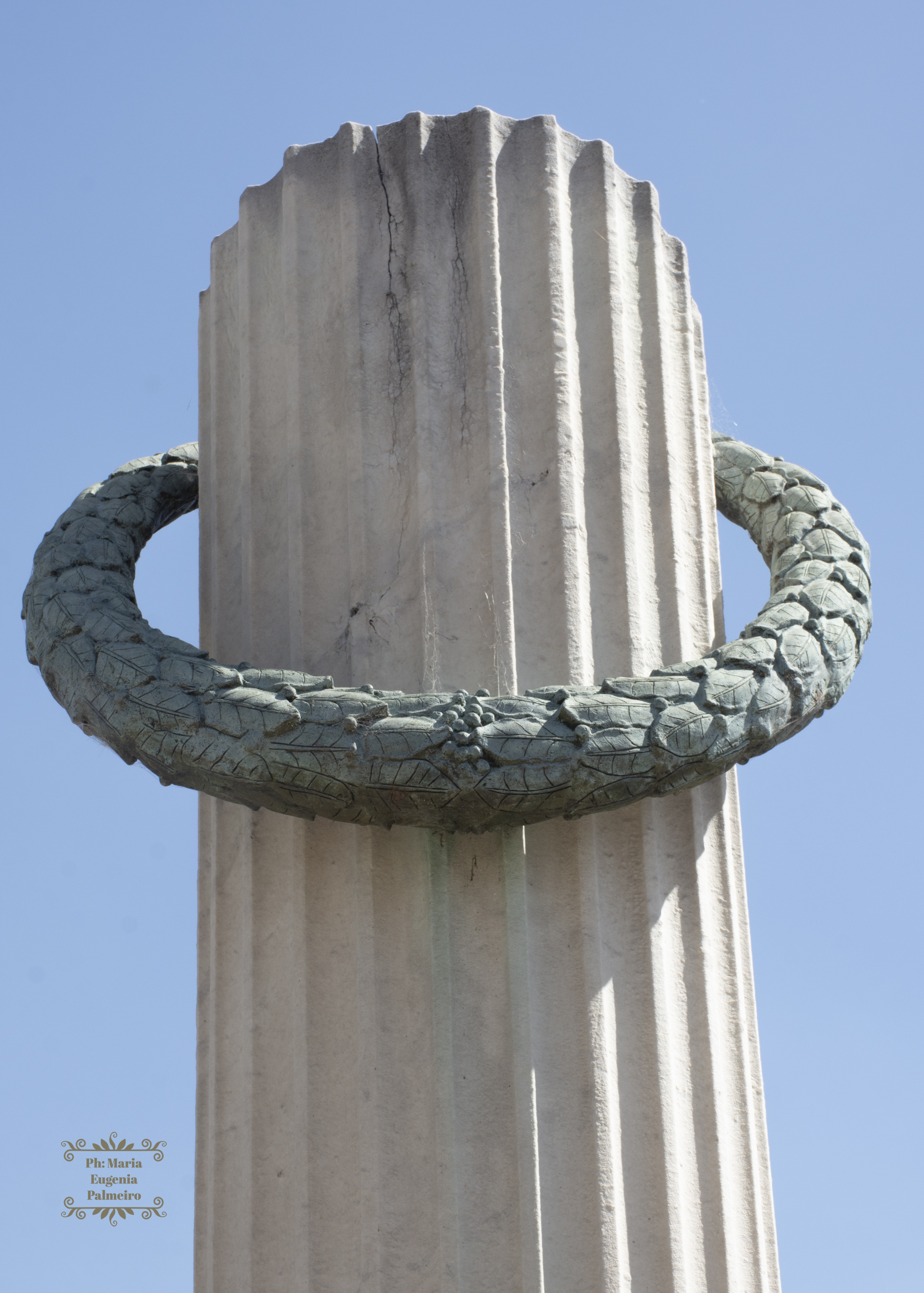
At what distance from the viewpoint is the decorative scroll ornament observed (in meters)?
6.45

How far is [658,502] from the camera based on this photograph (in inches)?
307

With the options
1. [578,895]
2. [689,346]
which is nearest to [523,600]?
[578,895]

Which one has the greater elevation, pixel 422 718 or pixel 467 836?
→ pixel 422 718

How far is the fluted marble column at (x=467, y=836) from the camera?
6.50m

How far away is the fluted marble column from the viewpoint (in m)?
6.50

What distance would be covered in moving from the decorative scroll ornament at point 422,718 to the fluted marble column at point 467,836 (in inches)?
15.5

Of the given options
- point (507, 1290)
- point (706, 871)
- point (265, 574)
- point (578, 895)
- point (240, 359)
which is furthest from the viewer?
point (240, 359)

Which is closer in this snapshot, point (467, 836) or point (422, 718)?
point (422, 718)

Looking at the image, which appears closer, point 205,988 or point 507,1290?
point 507,1290

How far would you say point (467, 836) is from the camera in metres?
6.84

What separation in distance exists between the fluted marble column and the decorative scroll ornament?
39 cm

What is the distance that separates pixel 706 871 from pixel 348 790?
1601 millimetres

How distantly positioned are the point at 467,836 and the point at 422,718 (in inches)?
23.1

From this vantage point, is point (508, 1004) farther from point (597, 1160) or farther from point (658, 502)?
point (658, 502)
